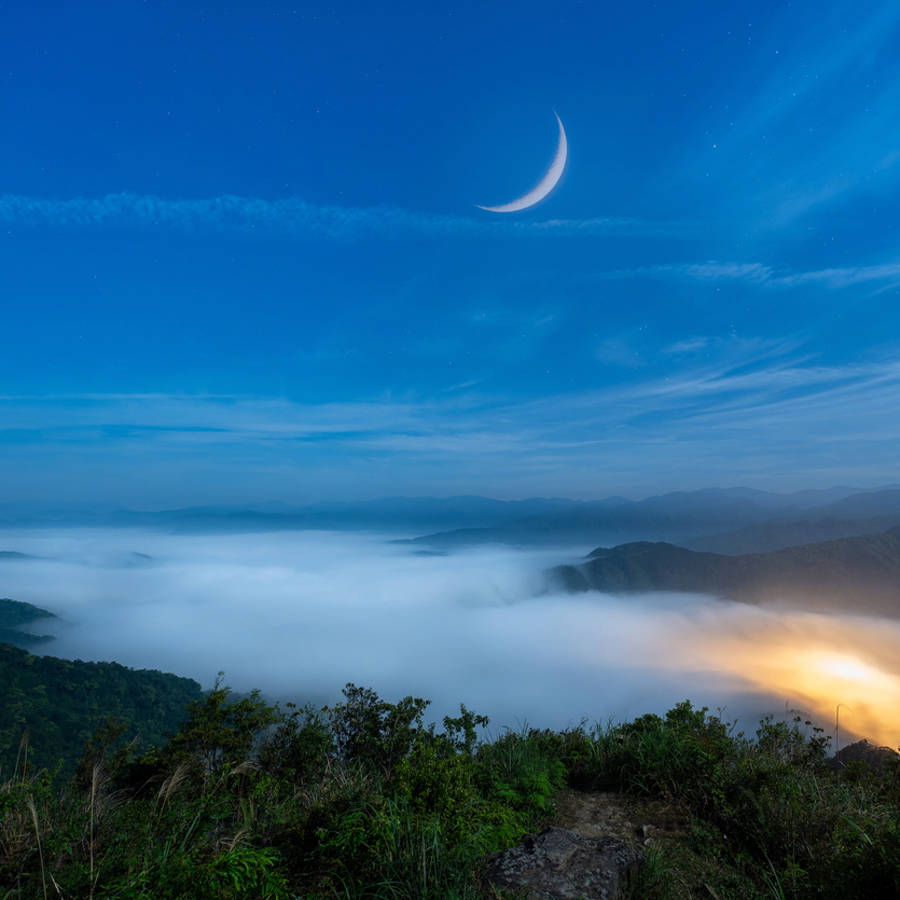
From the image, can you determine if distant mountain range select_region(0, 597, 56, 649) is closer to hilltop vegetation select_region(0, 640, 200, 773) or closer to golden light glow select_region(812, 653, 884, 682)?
hilltop vegetation select_region(0, 640, 200, 773)

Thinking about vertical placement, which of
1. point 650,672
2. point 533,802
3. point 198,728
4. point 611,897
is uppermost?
point 611,897

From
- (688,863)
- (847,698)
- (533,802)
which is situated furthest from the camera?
(847,698)

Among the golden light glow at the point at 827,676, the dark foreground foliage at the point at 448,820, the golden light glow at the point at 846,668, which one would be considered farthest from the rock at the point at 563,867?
the golden light glow at the point at 846,668

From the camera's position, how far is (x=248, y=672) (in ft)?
630

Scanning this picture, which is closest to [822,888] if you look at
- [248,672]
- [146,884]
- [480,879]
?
[480,879]

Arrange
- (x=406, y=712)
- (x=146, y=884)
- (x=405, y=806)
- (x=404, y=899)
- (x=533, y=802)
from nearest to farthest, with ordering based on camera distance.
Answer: (x=146, y=884) → (x=404, y=899) → (x=405, y=806) → (x=533, y=802) → (x=406, y=712)

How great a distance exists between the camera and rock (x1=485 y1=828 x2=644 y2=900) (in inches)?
149

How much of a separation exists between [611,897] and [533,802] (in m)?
3.11

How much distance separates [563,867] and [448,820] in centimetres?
101

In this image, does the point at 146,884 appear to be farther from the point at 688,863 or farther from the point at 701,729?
the point at 701,729

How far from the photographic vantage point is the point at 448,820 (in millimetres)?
4426

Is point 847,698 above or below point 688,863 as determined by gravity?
below

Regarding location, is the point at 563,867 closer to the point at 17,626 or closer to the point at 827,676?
the point at 827,676

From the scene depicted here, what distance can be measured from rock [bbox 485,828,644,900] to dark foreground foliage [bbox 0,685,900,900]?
8.5 inches
